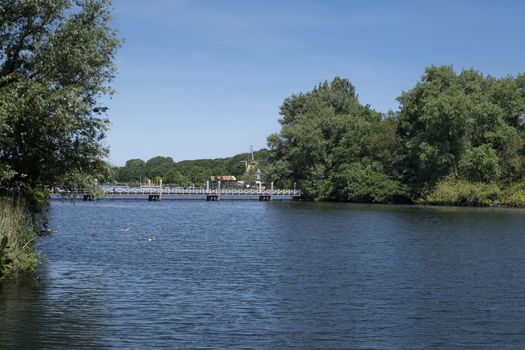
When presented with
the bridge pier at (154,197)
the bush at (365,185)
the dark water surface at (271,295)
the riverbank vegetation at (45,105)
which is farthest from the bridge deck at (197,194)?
the riverbank vegetation at (45,105)

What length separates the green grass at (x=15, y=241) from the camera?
2130 cm

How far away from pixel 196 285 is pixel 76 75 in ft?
29.6

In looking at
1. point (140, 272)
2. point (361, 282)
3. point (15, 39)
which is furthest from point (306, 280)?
point (15, 39)

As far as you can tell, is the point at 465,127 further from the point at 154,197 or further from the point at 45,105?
the point at 45,105

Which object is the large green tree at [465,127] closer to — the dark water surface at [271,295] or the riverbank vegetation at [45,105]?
the dark water surface at [271,295]

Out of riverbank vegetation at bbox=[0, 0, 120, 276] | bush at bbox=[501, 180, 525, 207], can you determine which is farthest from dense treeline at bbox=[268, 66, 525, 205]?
riverbank vegetation at bbox=[0, 0, 120, 276]

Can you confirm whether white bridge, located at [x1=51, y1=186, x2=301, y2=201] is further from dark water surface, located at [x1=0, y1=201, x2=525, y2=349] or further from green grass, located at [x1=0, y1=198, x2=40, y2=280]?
green grass, located at [x1=0, y1=198, x2=40, y2=280]

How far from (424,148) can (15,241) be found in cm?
7346

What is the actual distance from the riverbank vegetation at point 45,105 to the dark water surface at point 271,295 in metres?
3.02

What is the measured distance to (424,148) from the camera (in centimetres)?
8862

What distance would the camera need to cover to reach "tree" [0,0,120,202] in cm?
2178

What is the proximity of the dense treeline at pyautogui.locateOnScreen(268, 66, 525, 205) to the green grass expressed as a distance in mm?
70522

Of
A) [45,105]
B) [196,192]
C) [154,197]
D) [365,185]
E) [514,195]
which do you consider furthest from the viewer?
[196,192]

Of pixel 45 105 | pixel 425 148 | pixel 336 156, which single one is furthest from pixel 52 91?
pixel 336 156
